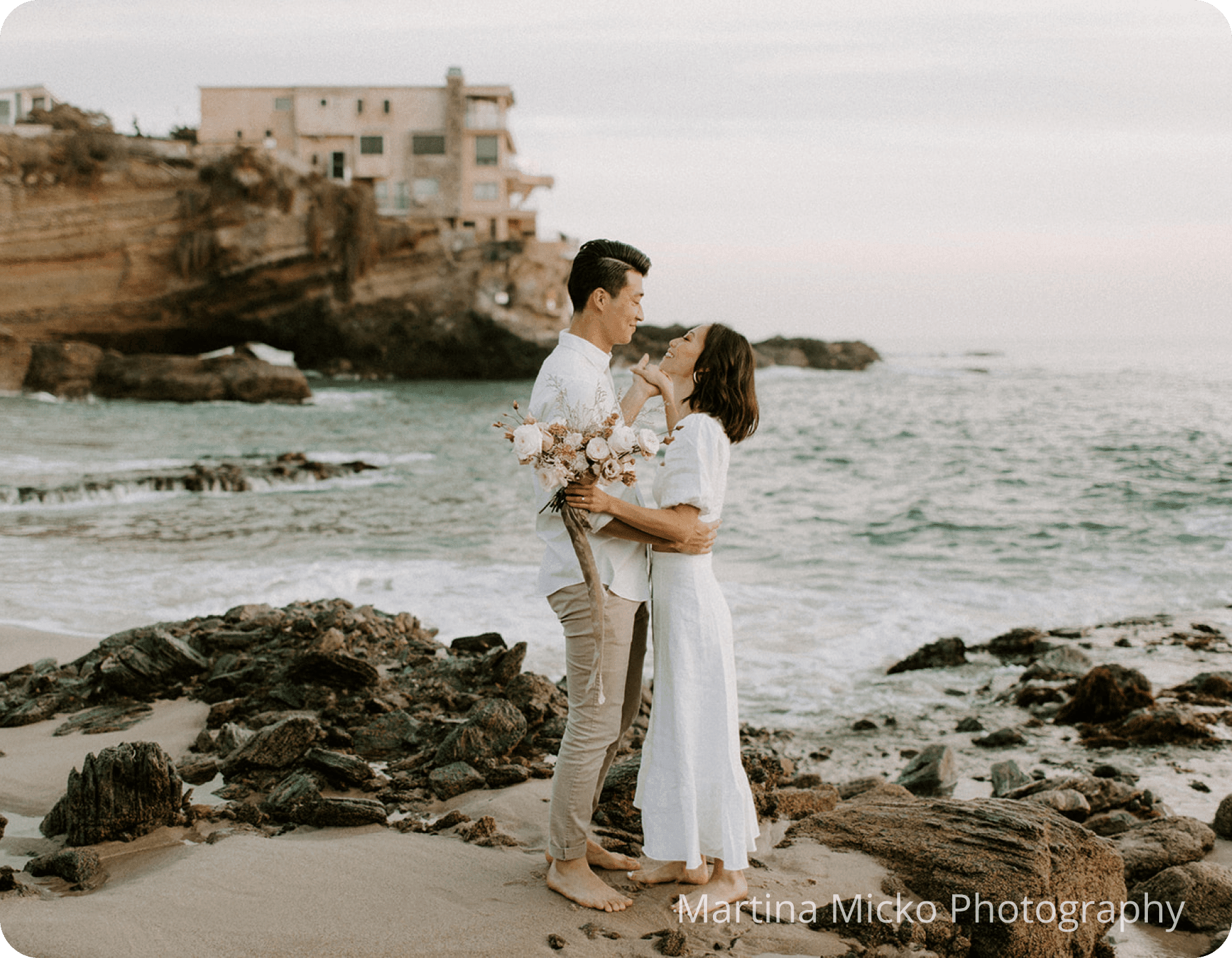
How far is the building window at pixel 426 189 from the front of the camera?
5147 cm

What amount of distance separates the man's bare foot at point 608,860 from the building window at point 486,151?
167 ft

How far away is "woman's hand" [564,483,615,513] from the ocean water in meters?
3.81

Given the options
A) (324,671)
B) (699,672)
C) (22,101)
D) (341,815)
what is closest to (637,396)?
(699,672)

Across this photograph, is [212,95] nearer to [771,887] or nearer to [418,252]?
[418,252]

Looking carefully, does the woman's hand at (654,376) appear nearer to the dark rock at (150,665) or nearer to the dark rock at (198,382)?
the dark rock at (150,665)

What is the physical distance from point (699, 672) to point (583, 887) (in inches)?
33.7

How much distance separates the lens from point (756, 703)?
22.5 ft

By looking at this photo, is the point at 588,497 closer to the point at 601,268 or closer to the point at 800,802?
the point at 601,268

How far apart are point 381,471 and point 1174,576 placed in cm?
1430

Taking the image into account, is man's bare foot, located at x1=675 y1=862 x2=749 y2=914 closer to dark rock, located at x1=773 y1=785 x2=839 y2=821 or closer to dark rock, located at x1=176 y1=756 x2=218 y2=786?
dark rock, located at x1=773 y1=785 x2=839 y2=821

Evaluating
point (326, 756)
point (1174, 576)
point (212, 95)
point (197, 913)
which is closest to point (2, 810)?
point (326, 756)

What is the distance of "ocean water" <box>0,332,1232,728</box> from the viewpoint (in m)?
8.83

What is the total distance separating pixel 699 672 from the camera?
3441 millimetres

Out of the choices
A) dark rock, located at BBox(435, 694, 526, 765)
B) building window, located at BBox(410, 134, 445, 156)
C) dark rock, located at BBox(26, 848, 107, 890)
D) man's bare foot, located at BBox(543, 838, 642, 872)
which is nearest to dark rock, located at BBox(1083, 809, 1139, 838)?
man's bare foot, located at BBox(543, 838, 642, 872)
